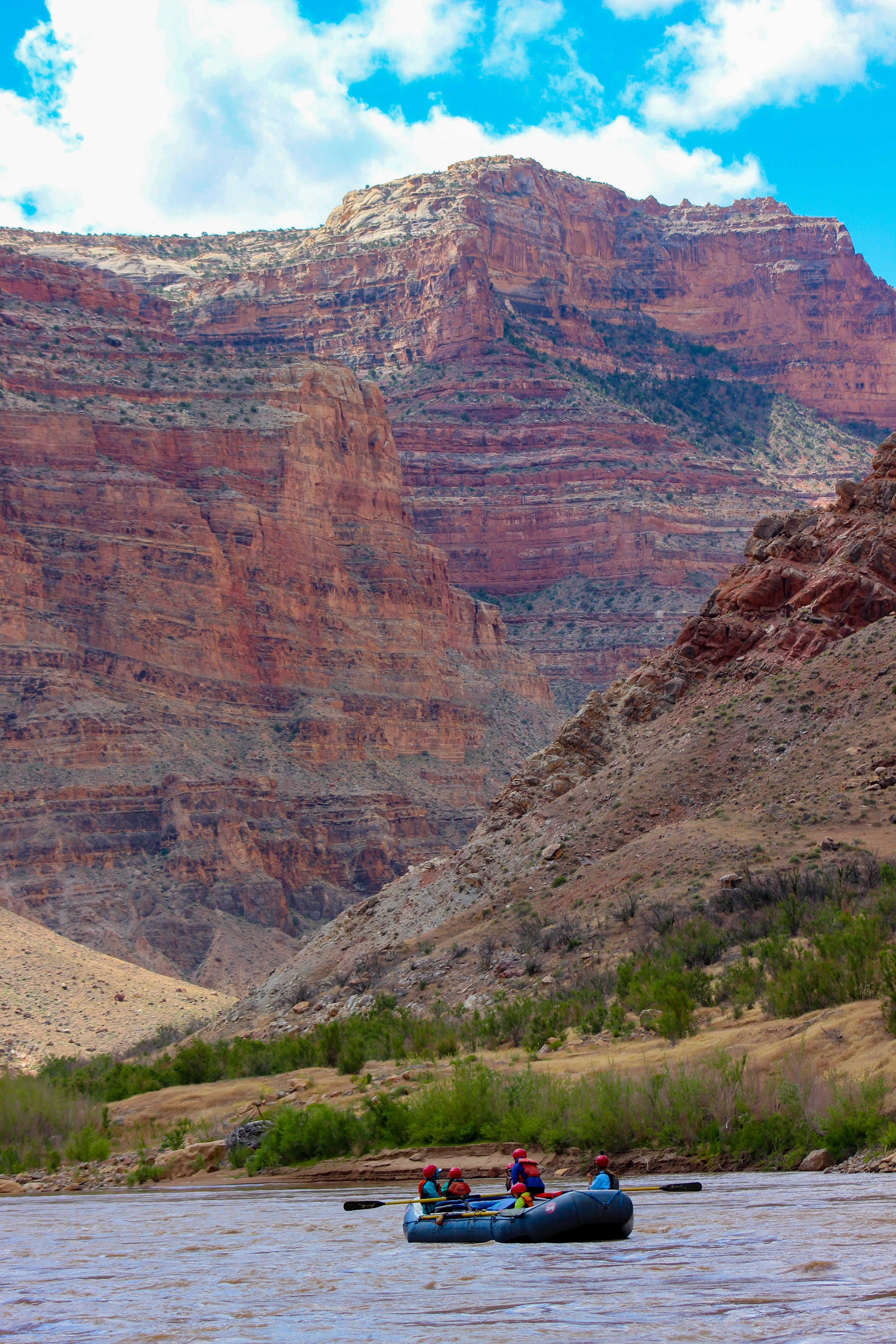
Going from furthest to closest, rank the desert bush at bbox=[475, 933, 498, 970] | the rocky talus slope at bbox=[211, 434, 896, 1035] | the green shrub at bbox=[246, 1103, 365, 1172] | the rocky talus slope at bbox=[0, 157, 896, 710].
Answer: the rocky talus slope at bbox=[0, 157, 896, 710], the desert bush at bbox=[475, 933, 498, 970], the rocky talus slope at bbox=[211, 434, 896, 1035], the green shrub at bbox=[246, 1103, 365, 1172]

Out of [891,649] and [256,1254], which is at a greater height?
[891,649]

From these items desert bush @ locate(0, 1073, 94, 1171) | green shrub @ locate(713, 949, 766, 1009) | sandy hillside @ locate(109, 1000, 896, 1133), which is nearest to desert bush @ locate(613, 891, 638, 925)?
green shrub @ locate(713, 949, 766, 1009)

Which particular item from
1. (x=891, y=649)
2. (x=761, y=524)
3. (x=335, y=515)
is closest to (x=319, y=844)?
(x=335, y=515)

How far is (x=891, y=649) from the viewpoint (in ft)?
149

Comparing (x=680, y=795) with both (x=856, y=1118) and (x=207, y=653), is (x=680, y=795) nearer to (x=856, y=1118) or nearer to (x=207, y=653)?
(x=856, y=1118)

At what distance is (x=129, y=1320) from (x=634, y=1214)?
321 inches

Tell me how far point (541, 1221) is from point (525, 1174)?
1.02 m

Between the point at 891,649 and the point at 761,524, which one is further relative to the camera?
the point at 761,524

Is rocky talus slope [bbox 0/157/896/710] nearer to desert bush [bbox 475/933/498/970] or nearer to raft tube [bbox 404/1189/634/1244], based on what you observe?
desert bush [bbox 475/933/498/970]

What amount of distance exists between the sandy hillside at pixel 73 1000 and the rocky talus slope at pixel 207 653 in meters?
15.3

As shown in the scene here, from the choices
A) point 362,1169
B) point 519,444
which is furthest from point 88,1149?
point 519,444

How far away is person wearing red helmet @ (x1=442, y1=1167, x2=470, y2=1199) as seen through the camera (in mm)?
20312

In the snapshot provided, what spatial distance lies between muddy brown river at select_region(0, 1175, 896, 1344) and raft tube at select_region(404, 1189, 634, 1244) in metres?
0.26

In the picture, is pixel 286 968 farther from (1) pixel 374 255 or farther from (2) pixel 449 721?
(1) pixel 374 255
